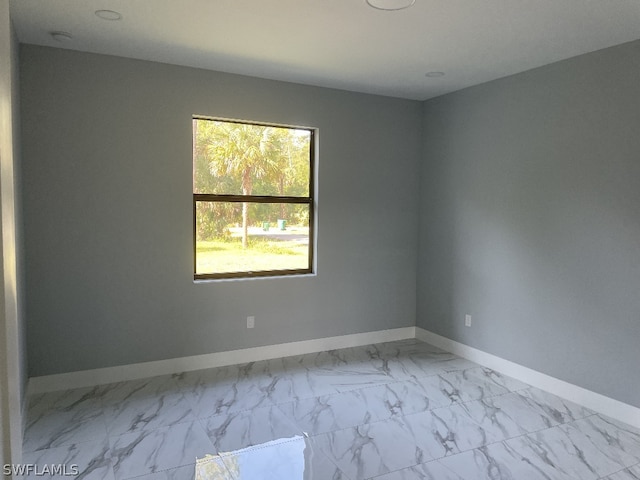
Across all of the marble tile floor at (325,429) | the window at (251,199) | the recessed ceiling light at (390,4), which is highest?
the recessed ceiling light at (390,4)

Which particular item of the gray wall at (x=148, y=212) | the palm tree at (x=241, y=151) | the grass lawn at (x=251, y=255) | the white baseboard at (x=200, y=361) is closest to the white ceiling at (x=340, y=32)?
the gray wall at (x=148, y=212)

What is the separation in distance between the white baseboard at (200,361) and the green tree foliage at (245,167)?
1.02m

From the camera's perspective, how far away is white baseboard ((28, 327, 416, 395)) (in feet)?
11.2

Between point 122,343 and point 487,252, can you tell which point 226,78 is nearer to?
point 122,343

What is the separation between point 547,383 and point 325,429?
188 cm

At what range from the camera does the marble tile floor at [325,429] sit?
8.16 feet

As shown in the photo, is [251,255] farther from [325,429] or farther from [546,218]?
[546,218]

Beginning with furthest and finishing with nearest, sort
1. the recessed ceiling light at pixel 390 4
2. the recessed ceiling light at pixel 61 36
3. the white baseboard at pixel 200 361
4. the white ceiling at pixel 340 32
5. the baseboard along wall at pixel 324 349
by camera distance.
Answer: the white baseboard at pixel 200 361 → the baseboard along wall at pixel 324 349 → the recessed ceiling light at pixel 61 36 → the white ceiling at pixel 340 32 → the recessed ceiling light at pixel 390 4

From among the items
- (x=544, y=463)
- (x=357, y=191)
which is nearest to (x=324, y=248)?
(x=357, y=191)

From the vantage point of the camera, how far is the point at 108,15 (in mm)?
2693

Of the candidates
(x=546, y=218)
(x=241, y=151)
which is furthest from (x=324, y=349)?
(x=546, y=218)

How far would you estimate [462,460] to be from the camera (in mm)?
2590

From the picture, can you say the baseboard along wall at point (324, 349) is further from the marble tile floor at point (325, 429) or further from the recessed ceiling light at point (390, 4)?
the recessed ceiling light at point (390, 4)

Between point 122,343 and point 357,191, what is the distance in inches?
99.3
